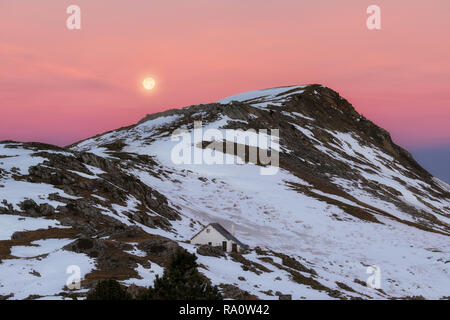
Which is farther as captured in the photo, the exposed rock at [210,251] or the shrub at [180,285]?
the exposed rock at [210,251]

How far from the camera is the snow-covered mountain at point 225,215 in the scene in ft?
116

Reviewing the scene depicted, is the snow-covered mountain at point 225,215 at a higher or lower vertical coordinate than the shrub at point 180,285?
lower

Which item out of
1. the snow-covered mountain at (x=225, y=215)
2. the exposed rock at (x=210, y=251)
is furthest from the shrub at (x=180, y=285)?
the exposed rock at (x=210, y=251)

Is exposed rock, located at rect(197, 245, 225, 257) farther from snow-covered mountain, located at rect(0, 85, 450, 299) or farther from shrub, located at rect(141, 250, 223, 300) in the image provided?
shrub, located at rect(141, 250, 223, 300)

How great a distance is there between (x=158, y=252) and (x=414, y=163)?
148 m

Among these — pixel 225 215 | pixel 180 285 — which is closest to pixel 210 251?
pixel 180 285

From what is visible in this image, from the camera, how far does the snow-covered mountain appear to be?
3550 centimetres

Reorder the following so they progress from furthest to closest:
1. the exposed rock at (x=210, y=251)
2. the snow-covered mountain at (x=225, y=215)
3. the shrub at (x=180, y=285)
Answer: the exposed rock at (x=210, y=251), the snow-covered mountain at (x=225, y=215), the shrub at (x=180, y=285)

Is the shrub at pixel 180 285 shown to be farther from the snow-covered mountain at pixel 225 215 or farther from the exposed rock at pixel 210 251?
the exposed rock at pixel 210 251

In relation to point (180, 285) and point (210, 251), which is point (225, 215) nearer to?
point (210, 251)

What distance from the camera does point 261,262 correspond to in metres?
46.2

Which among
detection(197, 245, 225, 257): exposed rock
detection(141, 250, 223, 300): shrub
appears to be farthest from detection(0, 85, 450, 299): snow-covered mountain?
detection(141, 250, 223, 300): shrub
